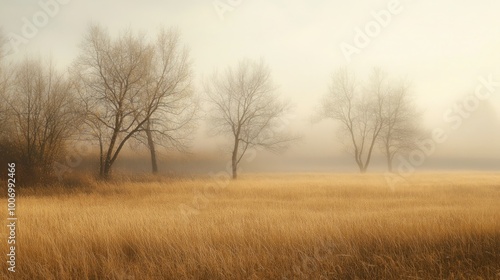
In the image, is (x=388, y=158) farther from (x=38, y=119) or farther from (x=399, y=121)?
(x=38, y=119)

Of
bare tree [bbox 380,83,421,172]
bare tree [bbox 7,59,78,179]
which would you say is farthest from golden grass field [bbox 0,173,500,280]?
bare tree [bbox 380,83,421,172]

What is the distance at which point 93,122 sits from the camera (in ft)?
64.0

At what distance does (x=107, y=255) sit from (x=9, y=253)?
1.54 metres

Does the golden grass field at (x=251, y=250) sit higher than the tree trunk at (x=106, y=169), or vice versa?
the tree trunk at (x=106, y=169)

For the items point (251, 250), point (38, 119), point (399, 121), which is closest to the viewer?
point (251, 250)

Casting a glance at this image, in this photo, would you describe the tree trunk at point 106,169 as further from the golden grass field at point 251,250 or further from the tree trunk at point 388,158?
the tree trunk at point 388,158

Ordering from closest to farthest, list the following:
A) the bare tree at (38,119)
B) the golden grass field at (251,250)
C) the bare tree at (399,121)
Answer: the golden grass field at (251,250)
the bare tree at (38,119)
the bare tree at (399,121)

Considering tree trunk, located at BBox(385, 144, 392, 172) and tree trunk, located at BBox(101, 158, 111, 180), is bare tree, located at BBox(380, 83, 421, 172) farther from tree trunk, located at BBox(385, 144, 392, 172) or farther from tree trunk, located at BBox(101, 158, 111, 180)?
tree trunk, located at BBox(101, 158, 111, 180)

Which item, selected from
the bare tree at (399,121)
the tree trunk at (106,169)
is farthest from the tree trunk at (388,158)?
the tree trunk at (106,169)

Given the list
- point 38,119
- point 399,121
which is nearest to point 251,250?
point 38,119

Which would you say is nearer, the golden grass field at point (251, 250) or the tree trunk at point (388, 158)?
the golden grass field at point (251, 250)

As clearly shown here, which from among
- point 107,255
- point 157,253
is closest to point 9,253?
point 107,255

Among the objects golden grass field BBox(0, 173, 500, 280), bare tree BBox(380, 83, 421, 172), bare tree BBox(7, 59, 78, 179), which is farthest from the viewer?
bare tree BBox(380, 83, 421, 172)

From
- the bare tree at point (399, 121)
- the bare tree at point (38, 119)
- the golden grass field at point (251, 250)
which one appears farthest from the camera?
the bare tree at point (399, 121)
